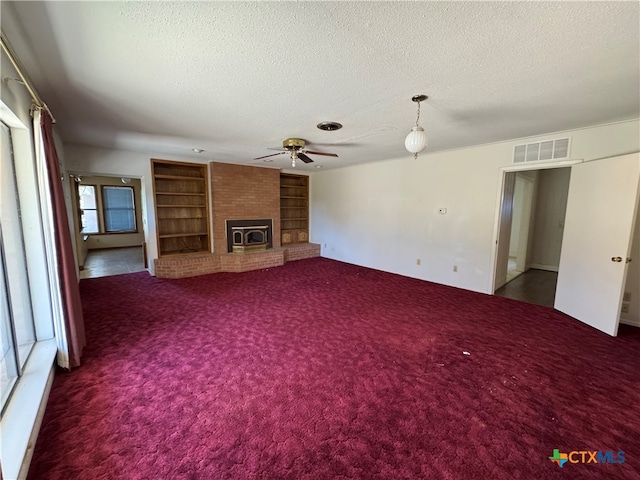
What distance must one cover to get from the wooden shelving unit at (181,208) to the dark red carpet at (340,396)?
7.89 feet

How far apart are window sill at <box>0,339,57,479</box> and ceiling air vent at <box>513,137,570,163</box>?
5474 mm

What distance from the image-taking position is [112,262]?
6.52m

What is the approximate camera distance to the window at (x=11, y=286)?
1.90m

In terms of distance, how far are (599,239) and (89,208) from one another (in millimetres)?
11009

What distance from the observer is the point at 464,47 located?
1.66 meters

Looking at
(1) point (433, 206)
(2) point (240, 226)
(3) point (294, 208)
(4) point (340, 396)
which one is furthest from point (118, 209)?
(4) point (340, 396)

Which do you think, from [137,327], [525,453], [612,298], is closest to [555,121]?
[612,298]

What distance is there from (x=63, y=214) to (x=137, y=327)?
1476mm

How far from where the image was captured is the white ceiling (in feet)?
4.58

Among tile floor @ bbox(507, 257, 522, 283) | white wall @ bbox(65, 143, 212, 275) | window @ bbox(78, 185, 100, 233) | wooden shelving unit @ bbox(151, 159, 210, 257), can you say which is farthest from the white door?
window @ bbox(78, 185, 100, 233)

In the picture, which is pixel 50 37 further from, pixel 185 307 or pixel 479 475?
pixel 479 475

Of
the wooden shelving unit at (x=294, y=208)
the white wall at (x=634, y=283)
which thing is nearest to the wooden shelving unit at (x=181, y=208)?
the wooden shelving unit at (x=294, y=208)

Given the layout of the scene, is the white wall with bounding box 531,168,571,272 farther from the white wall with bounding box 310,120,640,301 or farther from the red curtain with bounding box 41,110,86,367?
the red curtain with bounding box 41,110,86,367

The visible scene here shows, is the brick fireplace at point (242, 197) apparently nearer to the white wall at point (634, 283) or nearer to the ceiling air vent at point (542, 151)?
the ceiling air vent at point (542, 151)
